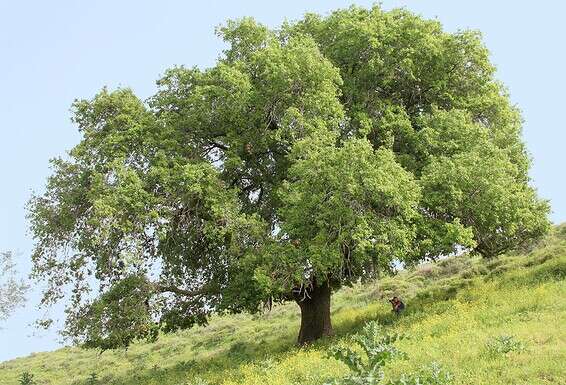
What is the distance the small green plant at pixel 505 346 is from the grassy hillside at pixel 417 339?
28 millimetres

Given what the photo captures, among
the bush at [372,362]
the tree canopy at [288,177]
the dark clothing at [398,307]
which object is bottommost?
the bush at [372,362]

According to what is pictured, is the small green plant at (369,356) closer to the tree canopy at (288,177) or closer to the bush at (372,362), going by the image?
the bush at (372,362)

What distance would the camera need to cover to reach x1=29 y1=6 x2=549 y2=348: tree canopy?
21.7 m

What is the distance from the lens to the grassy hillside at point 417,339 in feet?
49.2

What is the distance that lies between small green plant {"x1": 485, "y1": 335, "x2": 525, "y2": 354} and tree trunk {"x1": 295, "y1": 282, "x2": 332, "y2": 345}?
37.9 ft

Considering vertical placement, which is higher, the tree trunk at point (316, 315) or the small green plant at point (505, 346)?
the tree trunk at point (316, 315)

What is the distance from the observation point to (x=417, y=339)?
19.2 meters

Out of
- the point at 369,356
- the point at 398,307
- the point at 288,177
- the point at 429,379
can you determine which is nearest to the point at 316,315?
the point at 398,307

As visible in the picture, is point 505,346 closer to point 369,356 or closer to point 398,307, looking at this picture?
point 369,356

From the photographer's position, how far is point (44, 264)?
25359mm

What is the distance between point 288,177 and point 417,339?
29.1 ft

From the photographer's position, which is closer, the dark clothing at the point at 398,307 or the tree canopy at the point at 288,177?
the tree canopy at the point at 288,177

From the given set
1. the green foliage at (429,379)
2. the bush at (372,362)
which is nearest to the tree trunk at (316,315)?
the green foliage at (429,379)

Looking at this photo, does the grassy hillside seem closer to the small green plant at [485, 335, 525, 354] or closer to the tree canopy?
the small green plant at [485, 335, 525, 354]
